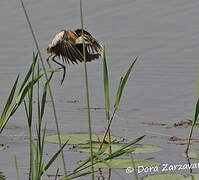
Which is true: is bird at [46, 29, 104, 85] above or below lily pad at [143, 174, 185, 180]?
above

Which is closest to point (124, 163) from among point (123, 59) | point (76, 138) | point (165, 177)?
point (165, 177)

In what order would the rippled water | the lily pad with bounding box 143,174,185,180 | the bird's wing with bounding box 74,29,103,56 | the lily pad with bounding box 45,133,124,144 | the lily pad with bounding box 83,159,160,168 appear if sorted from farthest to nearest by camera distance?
the rippled water, the lily pad with bounding box 45,133,124,144, the bird's wing with bounding box 74,29,103,56, the lily pad with bounding box 83,159,160,168, the lily pad with bounding box 143,174,185,180

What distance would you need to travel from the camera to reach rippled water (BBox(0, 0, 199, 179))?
665cm

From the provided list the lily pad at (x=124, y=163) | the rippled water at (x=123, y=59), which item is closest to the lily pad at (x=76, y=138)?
the rippled water at (x=123, y=59)

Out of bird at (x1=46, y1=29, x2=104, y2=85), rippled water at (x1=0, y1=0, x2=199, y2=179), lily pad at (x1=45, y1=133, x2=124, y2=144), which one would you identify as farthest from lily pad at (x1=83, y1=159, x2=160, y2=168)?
bird at (x1=46, y1=29, x2=104, y2=85)

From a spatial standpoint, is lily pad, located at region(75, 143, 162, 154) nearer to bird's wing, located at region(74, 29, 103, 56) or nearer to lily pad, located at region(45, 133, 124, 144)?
lily pad, located at region(45, 133, 124, 144)

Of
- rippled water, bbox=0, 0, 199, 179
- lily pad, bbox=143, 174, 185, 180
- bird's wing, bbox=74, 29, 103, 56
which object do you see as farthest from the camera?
rippled water, bbox=0, 0, 199, 179

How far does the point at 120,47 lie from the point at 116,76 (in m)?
1.40

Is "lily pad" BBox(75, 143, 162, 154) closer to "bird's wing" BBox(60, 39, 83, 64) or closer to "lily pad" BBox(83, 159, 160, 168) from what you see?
"lily pad" BBox(83, 159, 160, 168)

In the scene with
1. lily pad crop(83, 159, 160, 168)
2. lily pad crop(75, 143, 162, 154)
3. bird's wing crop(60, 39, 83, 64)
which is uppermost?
bird's wing crop(60, 39, 83, 64)

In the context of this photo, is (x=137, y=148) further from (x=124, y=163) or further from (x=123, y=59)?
(x=123, y=59)

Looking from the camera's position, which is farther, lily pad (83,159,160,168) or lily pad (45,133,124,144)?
lily pad (45,133,124,144)

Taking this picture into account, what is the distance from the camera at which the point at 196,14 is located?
11.1m

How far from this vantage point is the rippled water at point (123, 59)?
6.65m
